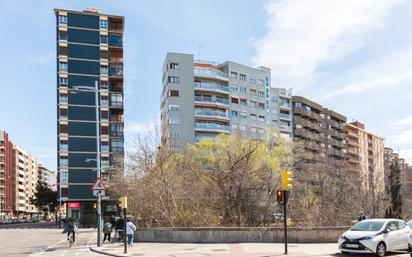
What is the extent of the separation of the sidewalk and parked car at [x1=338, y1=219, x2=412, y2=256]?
1.11 metres

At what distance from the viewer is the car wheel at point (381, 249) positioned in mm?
18547

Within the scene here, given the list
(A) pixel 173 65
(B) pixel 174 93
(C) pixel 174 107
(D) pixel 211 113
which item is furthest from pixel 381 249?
(A) pixel 173 65

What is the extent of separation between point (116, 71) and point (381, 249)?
249ft

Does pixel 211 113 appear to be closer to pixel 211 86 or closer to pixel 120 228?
pixel 211 86

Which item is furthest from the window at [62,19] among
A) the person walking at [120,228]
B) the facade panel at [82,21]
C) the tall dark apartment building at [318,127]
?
the person walking at [120,228]

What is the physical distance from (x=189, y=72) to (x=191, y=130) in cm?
1064

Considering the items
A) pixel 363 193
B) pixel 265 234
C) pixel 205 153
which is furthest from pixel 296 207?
pixel 205 153

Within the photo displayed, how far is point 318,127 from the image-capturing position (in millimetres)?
123375

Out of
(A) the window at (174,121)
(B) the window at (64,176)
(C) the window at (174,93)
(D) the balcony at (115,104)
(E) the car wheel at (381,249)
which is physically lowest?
(E) the car wheel at (381,249)

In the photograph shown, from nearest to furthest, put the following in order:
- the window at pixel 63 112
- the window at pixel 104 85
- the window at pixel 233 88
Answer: the window at pixel 63 112 < the window at pixel 104 85 < the window at pixel 233 88

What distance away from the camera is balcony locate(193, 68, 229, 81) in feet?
301

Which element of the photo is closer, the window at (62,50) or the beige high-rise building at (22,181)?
the window at (62,50)

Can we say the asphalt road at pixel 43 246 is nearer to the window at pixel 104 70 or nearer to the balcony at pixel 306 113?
the window at pixel 104 70

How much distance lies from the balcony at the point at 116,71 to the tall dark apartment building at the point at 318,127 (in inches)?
1548
